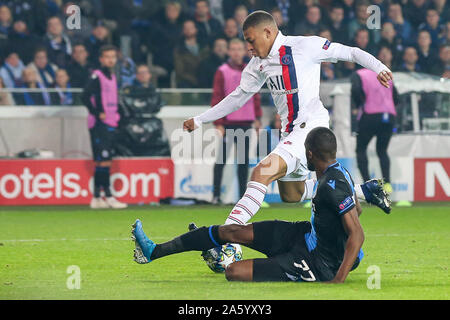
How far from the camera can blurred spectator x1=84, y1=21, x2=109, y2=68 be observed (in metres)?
15.8

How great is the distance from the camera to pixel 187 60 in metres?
16.1

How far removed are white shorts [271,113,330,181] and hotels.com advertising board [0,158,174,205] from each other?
6010mm

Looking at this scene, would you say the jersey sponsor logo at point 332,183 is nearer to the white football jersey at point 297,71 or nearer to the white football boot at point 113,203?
the white football jersey at point 297,71

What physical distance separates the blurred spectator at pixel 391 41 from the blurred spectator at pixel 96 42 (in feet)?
14.6

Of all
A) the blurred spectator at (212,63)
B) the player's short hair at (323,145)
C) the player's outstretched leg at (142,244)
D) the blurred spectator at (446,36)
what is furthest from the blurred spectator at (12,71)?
the player's short hair at (323,145)

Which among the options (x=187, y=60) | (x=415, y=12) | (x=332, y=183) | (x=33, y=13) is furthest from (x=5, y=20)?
(x=332, y=183)

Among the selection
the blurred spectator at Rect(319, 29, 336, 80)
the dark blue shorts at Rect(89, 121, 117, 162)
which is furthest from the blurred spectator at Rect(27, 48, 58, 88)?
the blurred spectator at Rect(319, 29, 336, 80)

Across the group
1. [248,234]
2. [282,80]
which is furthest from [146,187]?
[248,234]

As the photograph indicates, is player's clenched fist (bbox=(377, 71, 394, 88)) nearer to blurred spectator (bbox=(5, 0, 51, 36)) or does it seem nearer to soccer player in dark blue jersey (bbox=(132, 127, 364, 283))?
soccer player in dark blue jersey (bbox=(132, 127, 364, 283))

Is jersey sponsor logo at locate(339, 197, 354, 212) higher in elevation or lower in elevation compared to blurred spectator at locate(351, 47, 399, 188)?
lower

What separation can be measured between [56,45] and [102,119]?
2.73m

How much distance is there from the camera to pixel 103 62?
13570mm

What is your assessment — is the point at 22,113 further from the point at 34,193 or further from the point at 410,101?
the point at 410,101
